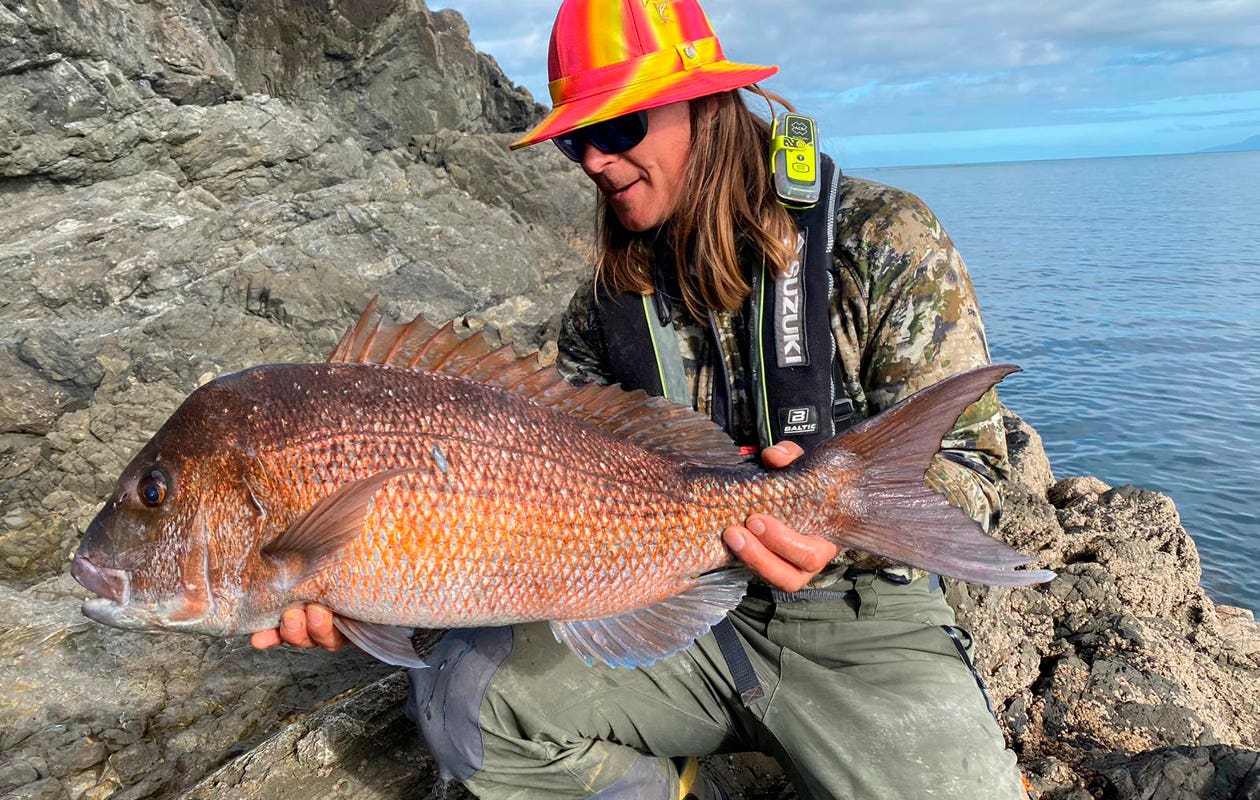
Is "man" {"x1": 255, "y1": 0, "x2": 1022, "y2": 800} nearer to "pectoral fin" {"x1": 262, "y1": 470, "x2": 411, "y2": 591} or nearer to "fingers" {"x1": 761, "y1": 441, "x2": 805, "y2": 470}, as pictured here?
"fingers" {"x1": 761, "y1": 441, "x2": 805, "y2": 470}

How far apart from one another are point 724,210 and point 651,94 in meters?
0.46

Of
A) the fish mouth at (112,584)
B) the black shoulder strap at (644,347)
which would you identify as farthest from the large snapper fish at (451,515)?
the black shoulder strap at (644,347)

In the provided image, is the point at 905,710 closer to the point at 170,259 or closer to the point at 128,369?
the point at 128,369

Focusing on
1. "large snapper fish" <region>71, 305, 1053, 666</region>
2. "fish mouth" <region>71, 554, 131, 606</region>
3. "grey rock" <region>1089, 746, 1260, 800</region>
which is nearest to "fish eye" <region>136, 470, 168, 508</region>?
"large snapper fish" <region>71, 305, 1053, 666</region>

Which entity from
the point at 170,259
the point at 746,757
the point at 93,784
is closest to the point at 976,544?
the point at 746,757

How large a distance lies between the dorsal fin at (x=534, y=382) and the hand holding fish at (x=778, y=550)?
0.29 meters

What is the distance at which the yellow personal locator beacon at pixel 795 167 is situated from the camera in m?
2.63

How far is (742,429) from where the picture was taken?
2.89 metres

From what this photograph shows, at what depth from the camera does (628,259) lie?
3.05 m

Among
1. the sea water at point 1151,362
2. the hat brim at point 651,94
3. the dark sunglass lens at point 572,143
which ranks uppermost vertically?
the hat brim at point 651,94

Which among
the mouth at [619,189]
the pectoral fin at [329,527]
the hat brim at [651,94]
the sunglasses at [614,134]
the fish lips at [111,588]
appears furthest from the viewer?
the mouth at [619,189]

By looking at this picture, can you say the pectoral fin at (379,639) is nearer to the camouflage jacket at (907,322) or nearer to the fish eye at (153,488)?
the fish eye at (153,488)

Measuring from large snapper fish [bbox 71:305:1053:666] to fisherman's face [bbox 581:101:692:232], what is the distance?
89 centimetres

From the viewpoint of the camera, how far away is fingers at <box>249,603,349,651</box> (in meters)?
2.16
